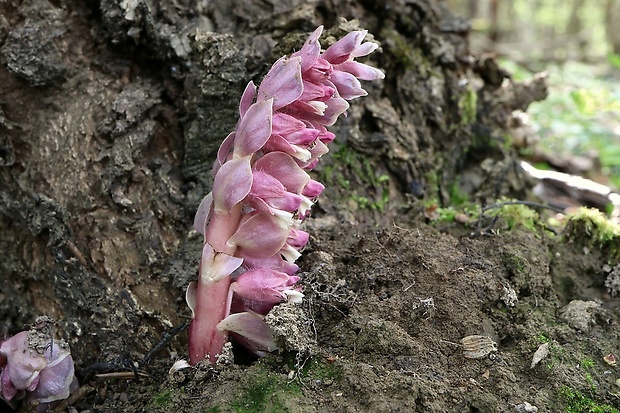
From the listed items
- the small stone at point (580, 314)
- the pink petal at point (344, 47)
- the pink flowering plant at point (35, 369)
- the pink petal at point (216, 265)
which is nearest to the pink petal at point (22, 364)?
the pink flowering plant at point (35, 369)

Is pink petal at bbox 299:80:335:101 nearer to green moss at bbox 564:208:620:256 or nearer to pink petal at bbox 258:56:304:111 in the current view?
pink petal at bbox 258:56:304:111

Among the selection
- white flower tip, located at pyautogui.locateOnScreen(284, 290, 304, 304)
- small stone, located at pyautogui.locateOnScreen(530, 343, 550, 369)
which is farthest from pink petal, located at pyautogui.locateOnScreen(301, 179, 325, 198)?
small stone, located at pyautogui.locateOnScreen(530, 343, 550, 369)

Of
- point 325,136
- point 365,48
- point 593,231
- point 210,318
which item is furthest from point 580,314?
point 210,318

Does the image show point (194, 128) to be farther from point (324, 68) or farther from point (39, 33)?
point (324, 68)

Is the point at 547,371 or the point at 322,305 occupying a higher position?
the point at 322,305

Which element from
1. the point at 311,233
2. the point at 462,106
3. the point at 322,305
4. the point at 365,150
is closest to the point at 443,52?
the point at 462,106

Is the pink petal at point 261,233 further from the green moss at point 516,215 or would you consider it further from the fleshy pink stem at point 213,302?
the green moss at point 516,215
